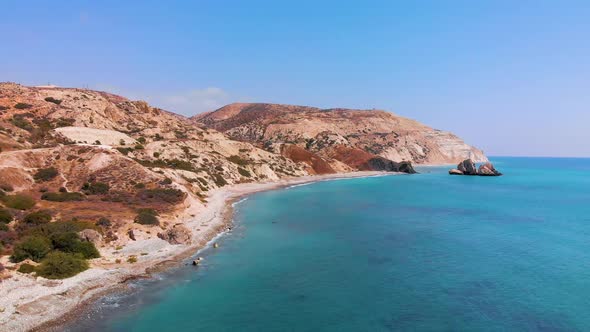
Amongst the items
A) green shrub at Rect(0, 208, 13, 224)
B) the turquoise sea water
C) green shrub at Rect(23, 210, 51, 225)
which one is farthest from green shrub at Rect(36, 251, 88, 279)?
green shrub at Rect(0, 208, 13, 224)

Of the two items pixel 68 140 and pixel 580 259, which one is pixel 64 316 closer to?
pixel 580 259

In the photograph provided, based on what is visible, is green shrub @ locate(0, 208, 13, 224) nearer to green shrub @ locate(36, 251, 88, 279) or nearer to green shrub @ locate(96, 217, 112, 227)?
green shrub @ locate(96, 217, 112, 227)

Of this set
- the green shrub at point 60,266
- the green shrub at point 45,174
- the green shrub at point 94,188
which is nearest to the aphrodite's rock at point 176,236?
the green shrub at point 60,266

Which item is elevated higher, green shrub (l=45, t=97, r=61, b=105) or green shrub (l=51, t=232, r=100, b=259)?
green shrub (l=45, t=97, r=61, b=105)

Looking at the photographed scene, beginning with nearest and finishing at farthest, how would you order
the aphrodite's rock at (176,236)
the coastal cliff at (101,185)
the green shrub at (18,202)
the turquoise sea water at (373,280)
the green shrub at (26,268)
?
the turquoise sea water at (373,280) < the green shrub at (26,268) < the coastal cliff at (101,185) < the aphrodite's rock at (176,236) < the green shrub at (18,202)

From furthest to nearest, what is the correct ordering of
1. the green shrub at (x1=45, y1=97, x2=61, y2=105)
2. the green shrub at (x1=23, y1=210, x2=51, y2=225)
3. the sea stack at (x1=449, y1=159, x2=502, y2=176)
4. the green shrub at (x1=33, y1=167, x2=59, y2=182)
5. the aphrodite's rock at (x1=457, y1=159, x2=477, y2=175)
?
the aphrodite's rock at (x1=457, y1=159, x2=477, y2=175), the sea stack at (x1=449, y1=159, x2=502, y2=176), the green shrub at (x1=45, y1=97, x2=61, y2=105), the green shrub at (x1=33, y1=167, x2=59, y2=182), the green shrub at (x1=23, y1=210, x2=51, y2=225)

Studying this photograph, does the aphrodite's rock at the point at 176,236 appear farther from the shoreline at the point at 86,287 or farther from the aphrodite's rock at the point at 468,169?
the aphrodite's rock at the point at 468,169

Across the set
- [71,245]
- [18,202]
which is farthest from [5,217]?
[71,245]
